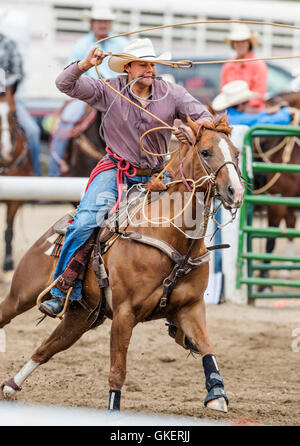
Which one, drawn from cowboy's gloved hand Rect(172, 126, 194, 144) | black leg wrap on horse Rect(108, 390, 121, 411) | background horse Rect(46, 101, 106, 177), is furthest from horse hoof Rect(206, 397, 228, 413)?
background horse Rect(46, 101, 106, 177)

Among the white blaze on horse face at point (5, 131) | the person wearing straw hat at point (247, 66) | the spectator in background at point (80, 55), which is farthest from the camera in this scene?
the person wearing straw hat at point (247, 66)

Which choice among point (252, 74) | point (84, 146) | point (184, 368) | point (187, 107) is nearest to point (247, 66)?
point (252, 74)

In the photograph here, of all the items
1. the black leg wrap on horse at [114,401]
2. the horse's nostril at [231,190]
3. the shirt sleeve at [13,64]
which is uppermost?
the shirt sleeve at [13,64]

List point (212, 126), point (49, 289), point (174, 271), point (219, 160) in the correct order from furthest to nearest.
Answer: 1. point (49, 289)
2. point (174, 271)
3. point (212, 126)
4. point (219, 160)

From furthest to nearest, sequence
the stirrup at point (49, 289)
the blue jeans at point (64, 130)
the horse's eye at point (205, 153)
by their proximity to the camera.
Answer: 1. the blue jeans at point (64, 130)
2. the stirrup at point (49, 289)
3. the horse's eye at point (205, 153)

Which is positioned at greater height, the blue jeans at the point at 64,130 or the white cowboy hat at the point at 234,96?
the white cowboy hat at the point at 234,96

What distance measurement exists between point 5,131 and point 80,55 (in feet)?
4.26

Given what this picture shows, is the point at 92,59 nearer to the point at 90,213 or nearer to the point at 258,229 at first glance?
the point at 90,213

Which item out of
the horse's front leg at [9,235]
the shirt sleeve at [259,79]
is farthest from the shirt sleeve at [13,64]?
the shirt sleeve at [259,79]

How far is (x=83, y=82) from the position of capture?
4773 mm

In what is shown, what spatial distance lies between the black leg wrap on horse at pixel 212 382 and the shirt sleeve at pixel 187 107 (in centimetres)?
143

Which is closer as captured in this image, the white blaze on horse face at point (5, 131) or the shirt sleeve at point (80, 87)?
the shirt sleeve at point (80, 87)

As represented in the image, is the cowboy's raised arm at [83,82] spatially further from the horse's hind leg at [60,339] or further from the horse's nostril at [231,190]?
the horse's hind leg at [60,339]

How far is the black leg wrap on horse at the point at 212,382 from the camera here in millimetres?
4332
